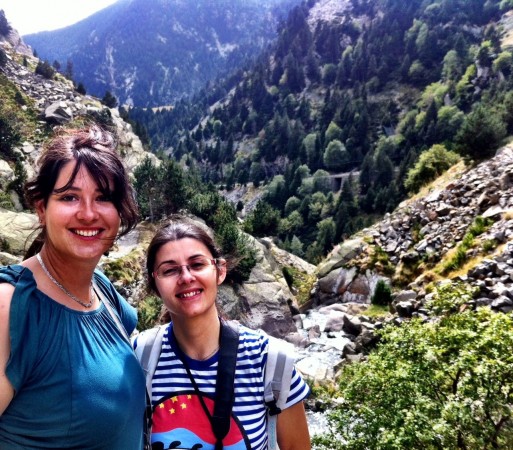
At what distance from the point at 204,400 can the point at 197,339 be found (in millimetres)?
527

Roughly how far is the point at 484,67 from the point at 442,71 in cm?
2312

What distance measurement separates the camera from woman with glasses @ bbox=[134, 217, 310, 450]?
3029 millimetres

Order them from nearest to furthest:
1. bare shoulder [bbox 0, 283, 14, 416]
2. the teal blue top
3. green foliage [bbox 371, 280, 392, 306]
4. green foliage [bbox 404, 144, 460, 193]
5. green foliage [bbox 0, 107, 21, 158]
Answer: bare shoulder [bbox 0, 283, 14, 416] → the teal blue top → green foliage [bbox 371, 280, 392, 306] → green foliage [bbox 0, 107, 21, 158] → green foliage [bbox 404, 144, 460, 193]

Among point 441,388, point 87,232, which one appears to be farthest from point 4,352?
point 441,388

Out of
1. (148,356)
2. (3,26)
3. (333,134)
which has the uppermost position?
(3,26)

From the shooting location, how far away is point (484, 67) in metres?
108

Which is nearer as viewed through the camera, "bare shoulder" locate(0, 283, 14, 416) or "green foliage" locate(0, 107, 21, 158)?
"bare shoulder" locate(0, 283, 14, 416)

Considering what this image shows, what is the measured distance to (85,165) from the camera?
115 inches

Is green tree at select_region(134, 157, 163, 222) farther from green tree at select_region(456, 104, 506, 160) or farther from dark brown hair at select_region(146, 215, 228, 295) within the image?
dark brown hair at select_region(146, 215, 228, 295)

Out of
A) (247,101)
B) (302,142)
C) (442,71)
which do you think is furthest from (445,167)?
(247,101)

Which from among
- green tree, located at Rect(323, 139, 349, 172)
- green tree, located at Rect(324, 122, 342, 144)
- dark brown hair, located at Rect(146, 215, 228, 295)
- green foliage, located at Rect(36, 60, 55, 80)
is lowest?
green tree, located at Rect(323, 139, 349, 172)

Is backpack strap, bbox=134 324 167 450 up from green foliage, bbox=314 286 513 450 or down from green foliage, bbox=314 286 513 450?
up

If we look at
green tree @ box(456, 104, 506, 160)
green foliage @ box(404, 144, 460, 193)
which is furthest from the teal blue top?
green foliage @ box(404, 144, 460, 193)

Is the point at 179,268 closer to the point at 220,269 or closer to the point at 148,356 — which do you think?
the point at 220,269
